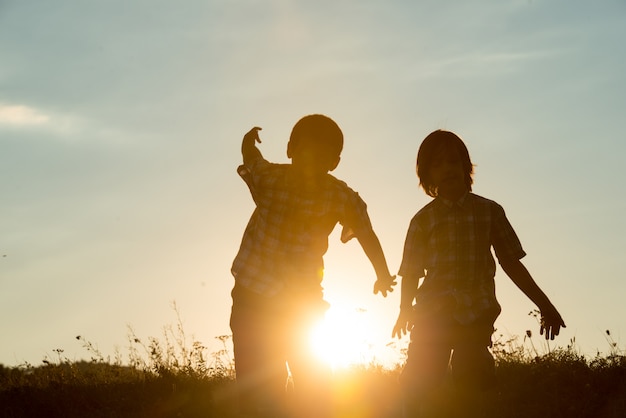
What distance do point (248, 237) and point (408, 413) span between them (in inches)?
75.3

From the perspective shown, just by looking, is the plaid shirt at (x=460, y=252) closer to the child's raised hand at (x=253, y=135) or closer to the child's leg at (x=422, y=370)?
the child's leg at (x=422, y=370)

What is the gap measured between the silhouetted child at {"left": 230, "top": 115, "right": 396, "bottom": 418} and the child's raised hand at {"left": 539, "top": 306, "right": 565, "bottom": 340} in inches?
49.6

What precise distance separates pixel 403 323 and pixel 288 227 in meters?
1.21

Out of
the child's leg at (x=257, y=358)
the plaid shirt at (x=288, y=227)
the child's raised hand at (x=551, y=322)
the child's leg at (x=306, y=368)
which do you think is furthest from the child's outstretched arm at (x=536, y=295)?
the child's leg at (x=257, y=358)

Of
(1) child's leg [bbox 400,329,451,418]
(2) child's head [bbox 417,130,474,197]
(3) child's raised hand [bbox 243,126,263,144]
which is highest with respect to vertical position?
(3) child's raised hand [bbox 243,126,263,144]

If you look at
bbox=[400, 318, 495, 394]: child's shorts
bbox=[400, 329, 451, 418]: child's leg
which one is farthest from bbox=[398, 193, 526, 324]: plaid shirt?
bbox=[400, 329, 451, 418]: child's leg

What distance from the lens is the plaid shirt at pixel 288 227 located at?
664 centimetres

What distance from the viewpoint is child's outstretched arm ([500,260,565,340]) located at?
6.86m

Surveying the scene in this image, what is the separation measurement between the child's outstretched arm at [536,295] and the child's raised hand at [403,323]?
3.06 ft

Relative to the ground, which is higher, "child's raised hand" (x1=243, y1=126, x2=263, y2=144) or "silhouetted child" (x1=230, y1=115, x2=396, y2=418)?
"child's raised hand" (x1=243, y1=126, x2=263, y2=144)

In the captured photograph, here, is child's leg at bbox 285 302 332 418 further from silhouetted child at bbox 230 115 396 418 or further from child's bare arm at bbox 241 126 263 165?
child's bare arm at bbox 241 126 263 165

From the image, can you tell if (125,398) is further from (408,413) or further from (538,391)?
(538,391)

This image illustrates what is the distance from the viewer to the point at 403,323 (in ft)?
22.4

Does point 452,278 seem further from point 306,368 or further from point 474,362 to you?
point 306,368
